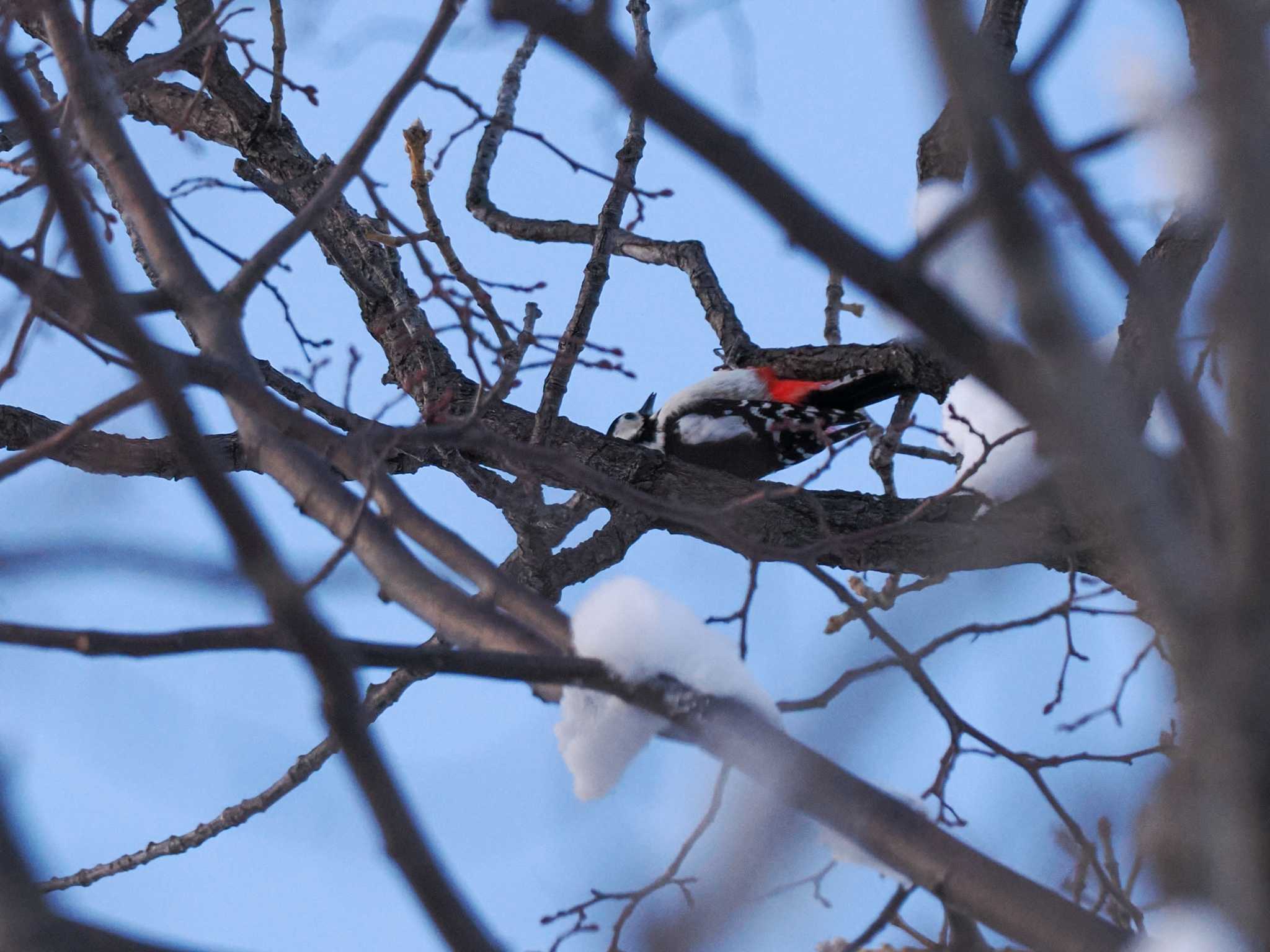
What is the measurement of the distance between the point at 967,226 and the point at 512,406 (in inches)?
117

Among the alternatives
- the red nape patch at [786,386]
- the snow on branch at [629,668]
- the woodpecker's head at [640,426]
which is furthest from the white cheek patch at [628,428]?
the snow on branch at [629,668]

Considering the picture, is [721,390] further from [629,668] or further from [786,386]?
[629,668]

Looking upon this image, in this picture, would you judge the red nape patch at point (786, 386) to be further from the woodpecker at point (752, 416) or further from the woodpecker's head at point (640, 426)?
the woodpecker's head at point (640, 426)

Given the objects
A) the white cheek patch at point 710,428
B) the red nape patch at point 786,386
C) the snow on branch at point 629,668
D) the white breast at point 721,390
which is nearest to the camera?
the snow on branch at point 629,668

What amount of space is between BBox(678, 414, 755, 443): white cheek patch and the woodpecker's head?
12.8 inches

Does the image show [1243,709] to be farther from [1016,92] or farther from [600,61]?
[600,61]

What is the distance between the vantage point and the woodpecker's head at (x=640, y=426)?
5.87m

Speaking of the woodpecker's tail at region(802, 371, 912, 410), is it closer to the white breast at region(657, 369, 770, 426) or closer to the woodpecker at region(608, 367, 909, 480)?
the woodpecker at region(608, 367, 909, 480)

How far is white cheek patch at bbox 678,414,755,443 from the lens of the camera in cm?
516

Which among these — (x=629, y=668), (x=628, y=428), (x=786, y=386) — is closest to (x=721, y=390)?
(x=786, y=386)

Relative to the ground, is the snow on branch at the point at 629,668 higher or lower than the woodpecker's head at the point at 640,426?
lower

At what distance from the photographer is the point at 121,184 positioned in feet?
6.12

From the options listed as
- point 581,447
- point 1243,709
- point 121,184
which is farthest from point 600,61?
point 581,447

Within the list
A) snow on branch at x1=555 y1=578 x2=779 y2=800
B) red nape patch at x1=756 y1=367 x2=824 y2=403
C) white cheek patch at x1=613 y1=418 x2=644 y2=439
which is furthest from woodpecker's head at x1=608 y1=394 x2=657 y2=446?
snow on branch at x1=555 y1=578 x2=779 y2=800
